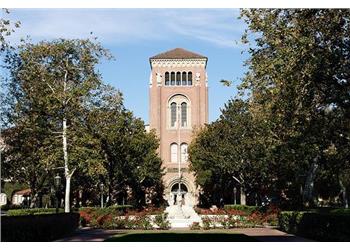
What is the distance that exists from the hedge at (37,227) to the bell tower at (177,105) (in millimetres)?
40088

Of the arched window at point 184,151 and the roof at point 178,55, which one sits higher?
the roof at point 178,55

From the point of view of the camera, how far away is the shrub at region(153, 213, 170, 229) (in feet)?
86.2

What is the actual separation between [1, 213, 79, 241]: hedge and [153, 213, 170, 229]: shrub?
4.47 metres

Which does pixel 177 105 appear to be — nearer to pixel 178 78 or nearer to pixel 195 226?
pixel 178 78

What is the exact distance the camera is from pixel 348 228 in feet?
53.8

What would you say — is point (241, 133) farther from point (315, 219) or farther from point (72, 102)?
point (315, 219)

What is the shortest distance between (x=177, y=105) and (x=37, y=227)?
156 feet

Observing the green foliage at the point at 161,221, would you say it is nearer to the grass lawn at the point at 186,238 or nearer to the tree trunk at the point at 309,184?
the grass lawn at the point at 186,238

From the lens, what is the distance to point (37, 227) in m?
18.3

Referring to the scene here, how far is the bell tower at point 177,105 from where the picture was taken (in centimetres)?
6356

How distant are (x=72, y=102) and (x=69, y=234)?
7089 mm

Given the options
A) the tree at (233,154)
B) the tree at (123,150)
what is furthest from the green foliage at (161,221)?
the tree at (233,154)

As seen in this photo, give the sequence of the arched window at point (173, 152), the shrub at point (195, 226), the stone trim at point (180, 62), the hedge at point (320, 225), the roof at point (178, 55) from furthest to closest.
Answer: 1. the arched window at point (173, 152)
2. the roof at point (178, 55)
3. the stone trim at point (180, 62)
4. the shrub at point (195, 226)
5. the hedge at point (320, 225)

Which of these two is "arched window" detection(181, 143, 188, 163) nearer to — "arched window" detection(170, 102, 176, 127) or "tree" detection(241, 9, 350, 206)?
"arched window" detection(170, 102, 176, 127)
